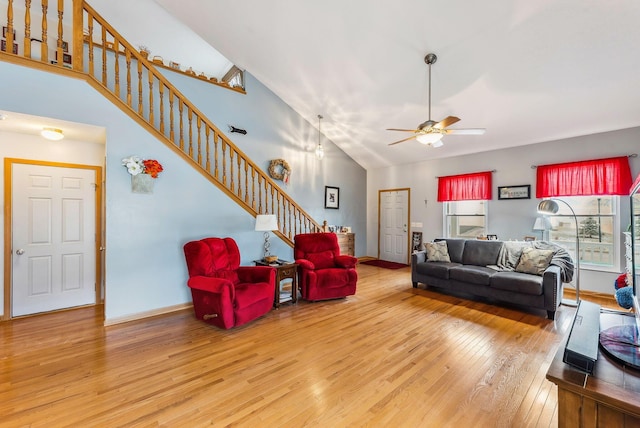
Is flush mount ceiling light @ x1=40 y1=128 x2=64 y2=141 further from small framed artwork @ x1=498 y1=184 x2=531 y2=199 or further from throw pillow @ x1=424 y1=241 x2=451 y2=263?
small framed artwork @ x1=498 y1=184 x2=531 y2=199

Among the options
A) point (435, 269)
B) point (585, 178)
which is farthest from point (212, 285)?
point (585, 178)

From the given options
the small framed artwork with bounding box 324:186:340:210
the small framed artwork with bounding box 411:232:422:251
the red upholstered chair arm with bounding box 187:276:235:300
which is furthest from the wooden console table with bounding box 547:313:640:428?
the small framed artwork with bounding box 324:186:340:210

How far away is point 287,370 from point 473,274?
313 cm

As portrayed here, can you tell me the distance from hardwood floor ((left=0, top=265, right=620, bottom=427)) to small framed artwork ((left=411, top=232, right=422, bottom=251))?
308cm

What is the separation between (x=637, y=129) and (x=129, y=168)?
7.08m

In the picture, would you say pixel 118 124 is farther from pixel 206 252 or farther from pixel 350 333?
pixel 350 333

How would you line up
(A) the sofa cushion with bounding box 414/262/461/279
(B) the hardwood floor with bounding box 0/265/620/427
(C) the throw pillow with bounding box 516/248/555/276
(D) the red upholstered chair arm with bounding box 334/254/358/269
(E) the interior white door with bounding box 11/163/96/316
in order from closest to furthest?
(B) the hardwood floor with bounding box 0/265/620/427 < (E) the interior white door with bounding box 11/163/96/316 < (C) the throw pillow with bounding box 516/248/555/276 < (D) the red upholstered chair arm with bounding box 334/254/358/269 < (A) the sofa cushion with bounding box 414/262/461/279

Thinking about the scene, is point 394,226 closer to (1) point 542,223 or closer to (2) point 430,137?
(1) point 542,223

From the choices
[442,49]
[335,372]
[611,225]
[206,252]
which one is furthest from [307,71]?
[611,225]

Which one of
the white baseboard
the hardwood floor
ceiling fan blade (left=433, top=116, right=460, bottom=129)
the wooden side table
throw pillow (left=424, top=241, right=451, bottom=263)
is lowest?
the hardwood floor

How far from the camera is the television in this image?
1.33 metres

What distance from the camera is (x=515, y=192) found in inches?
207

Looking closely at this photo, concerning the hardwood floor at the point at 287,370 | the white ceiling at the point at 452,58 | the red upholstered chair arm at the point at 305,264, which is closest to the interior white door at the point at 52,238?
the hardwood floor at the point at 287,370

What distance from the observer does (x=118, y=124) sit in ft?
10.7
